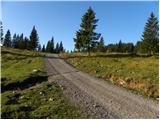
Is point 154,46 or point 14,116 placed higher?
point 154,46

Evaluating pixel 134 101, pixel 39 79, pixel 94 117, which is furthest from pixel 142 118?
pixel 39 79

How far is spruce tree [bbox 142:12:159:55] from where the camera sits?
71438 millimetres

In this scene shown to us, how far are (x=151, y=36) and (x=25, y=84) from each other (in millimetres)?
49771

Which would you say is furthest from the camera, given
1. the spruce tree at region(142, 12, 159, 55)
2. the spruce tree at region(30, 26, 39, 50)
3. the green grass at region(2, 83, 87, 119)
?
the spruce tree at region(30, 26, 39, 50)

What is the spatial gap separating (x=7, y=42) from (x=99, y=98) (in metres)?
121

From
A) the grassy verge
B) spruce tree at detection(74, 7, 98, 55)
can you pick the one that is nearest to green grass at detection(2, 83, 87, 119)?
the grassy verge

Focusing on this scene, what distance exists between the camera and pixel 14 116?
1638 cm

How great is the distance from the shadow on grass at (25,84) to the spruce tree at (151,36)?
4587 centimetres

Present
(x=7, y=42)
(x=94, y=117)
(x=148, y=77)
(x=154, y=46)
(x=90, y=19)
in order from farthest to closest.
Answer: (x=7, y=42), (x=154, y=46), (x=90, y=19), (x=148, y=77), (x=94, y=117)

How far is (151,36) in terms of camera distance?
7144cm

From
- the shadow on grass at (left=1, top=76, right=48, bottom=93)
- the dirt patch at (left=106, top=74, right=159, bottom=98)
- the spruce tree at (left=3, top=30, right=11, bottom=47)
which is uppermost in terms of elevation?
the spruce tree at (left=3, top=30, right=11, bottom=47)

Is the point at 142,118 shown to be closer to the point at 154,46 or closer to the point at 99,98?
the point at 99,98

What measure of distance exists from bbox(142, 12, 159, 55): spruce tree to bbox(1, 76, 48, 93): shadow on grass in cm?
4587

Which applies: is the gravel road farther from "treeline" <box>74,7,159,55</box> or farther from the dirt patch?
"treeline" <box>74,7,159,55</box>
